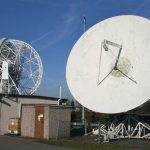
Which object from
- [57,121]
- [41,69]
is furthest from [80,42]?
[41,69]

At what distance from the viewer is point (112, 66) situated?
104 feet

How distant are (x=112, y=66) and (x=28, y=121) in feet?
29.8

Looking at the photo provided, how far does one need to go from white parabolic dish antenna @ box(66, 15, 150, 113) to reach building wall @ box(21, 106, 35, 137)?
15.9ft

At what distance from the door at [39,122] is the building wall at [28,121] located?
0.45m

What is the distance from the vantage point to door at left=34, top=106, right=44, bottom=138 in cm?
3414

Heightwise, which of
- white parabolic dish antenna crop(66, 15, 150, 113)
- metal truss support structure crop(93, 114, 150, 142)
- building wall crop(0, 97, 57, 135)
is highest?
white parabolic dish antenna crop(66, 15, 150, 113)

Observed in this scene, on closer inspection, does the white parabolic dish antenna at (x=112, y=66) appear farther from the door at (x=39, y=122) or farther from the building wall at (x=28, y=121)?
the building wall at (x=28, y=121)

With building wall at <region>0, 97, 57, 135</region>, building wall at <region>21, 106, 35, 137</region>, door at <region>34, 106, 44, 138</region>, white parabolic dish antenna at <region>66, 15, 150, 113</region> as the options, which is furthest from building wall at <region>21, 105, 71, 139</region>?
building wall at <region>0, 97, 57, 135</region>

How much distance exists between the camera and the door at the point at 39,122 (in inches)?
1344

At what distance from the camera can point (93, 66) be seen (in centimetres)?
3272

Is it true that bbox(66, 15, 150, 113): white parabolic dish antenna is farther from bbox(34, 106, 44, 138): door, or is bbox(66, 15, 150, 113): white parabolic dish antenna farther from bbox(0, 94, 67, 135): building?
bbox(0, 94, 67, 135): building

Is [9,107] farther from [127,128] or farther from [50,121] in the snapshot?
→ [127,128]

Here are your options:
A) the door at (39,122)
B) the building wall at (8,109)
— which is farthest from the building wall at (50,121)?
the building wall at (8,109)

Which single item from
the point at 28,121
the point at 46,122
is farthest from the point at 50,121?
the point at 28,121
